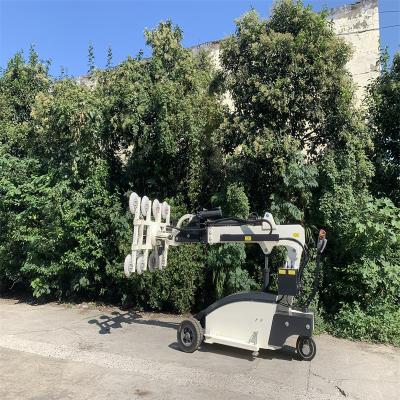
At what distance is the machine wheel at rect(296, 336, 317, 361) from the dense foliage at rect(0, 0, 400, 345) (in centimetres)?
148

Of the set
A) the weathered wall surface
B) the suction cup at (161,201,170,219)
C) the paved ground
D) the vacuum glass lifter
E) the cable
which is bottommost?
the paved ground

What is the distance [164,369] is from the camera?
19.1 ft

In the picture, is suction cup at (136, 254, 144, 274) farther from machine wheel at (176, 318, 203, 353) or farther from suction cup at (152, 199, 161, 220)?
machine wheel at (176, 318, 203, 353)

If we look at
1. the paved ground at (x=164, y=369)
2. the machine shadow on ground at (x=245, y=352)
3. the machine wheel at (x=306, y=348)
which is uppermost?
the machine wheel at (x=306, y=348)

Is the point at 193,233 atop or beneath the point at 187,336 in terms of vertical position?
atop

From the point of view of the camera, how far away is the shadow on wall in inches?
314

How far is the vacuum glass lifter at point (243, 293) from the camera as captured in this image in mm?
5883

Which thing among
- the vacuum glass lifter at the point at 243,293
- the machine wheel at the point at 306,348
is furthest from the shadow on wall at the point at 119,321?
the machine wheel at the point at 306,348

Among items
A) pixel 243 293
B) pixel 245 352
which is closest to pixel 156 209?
pixel 243 293

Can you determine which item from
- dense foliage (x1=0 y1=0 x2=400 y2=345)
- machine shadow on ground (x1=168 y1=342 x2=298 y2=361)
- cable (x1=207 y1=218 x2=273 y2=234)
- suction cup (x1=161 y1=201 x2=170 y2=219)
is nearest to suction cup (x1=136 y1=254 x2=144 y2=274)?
suction cup (x1=161 y1=201 x2=170 y2=219)

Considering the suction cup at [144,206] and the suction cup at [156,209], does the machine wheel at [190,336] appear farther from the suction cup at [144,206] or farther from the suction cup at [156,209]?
the suction cup at [144,206]

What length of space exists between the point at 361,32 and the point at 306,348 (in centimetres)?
1096

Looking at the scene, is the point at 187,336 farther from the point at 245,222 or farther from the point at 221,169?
the point at 221,169

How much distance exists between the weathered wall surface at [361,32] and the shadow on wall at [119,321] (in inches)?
313
